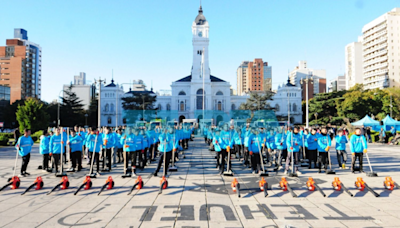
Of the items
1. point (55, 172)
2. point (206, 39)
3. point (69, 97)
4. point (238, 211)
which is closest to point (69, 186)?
point (55, 172)

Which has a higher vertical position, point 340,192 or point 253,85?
point 253,85

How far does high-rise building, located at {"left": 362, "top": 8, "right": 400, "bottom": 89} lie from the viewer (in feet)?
283

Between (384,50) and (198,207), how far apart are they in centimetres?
10144

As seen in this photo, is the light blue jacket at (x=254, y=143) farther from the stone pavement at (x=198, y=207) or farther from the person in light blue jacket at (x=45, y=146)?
the person in light blue jacket at (x=45, y=146)

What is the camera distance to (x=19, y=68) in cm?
9106

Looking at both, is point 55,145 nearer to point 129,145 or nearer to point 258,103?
point 129,145

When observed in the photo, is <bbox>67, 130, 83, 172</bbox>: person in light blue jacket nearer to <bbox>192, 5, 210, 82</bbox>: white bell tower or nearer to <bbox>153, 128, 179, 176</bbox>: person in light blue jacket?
<bbox>153, 128, 179, 176</bbox>: person in light blue jacket

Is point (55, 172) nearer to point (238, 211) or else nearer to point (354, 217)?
point (238, 211)

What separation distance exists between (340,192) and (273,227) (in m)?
3.79

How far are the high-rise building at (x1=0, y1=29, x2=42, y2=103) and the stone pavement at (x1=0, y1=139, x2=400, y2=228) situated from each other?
311 ft

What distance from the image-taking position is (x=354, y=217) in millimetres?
6410

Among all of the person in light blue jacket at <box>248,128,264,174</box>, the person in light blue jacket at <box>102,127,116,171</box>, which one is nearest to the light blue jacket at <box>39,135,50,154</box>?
the person in light blue jacket at <box>102,127,116,171</box>

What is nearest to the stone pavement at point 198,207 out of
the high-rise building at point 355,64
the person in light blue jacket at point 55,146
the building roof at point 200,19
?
the person in light blue jacket at point 55,146

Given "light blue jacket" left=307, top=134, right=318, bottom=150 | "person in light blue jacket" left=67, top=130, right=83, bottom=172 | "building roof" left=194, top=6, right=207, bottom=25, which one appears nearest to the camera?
"person in light blue jacket" left=67, top=130, right=83, bottom=172
